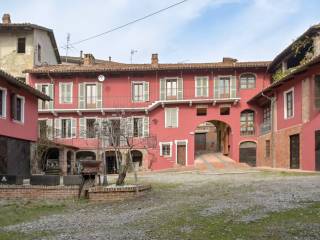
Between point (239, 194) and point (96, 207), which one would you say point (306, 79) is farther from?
point (96, 207)

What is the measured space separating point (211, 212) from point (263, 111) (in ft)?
92.0

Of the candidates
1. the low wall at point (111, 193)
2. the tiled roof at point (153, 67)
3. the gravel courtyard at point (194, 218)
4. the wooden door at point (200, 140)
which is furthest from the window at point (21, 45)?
the low wall at point (111, 193)

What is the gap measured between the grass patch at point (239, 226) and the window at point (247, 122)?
93.0 ft

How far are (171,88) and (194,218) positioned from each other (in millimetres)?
29554

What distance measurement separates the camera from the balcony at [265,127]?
1284 inches

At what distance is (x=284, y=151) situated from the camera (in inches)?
1117

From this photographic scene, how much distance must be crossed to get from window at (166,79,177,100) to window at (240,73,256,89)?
17.6ft

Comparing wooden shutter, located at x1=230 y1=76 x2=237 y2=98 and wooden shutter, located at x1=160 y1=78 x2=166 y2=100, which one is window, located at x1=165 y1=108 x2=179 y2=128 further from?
wooden shutter, located at x1=230 y1=76 x2=237 y2=98

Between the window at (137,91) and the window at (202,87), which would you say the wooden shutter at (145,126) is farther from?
the window at (202,87)

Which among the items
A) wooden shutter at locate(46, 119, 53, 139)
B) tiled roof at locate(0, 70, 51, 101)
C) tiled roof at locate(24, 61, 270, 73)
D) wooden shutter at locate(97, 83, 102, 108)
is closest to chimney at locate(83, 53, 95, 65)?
tiled roof at locate(24, 61, 270, 73)

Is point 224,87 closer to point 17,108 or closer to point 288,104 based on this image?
point 288,104

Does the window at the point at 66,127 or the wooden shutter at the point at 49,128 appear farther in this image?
the window at the point at 66,127

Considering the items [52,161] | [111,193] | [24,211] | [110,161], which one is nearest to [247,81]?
[110,161]

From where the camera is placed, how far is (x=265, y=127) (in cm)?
3397
